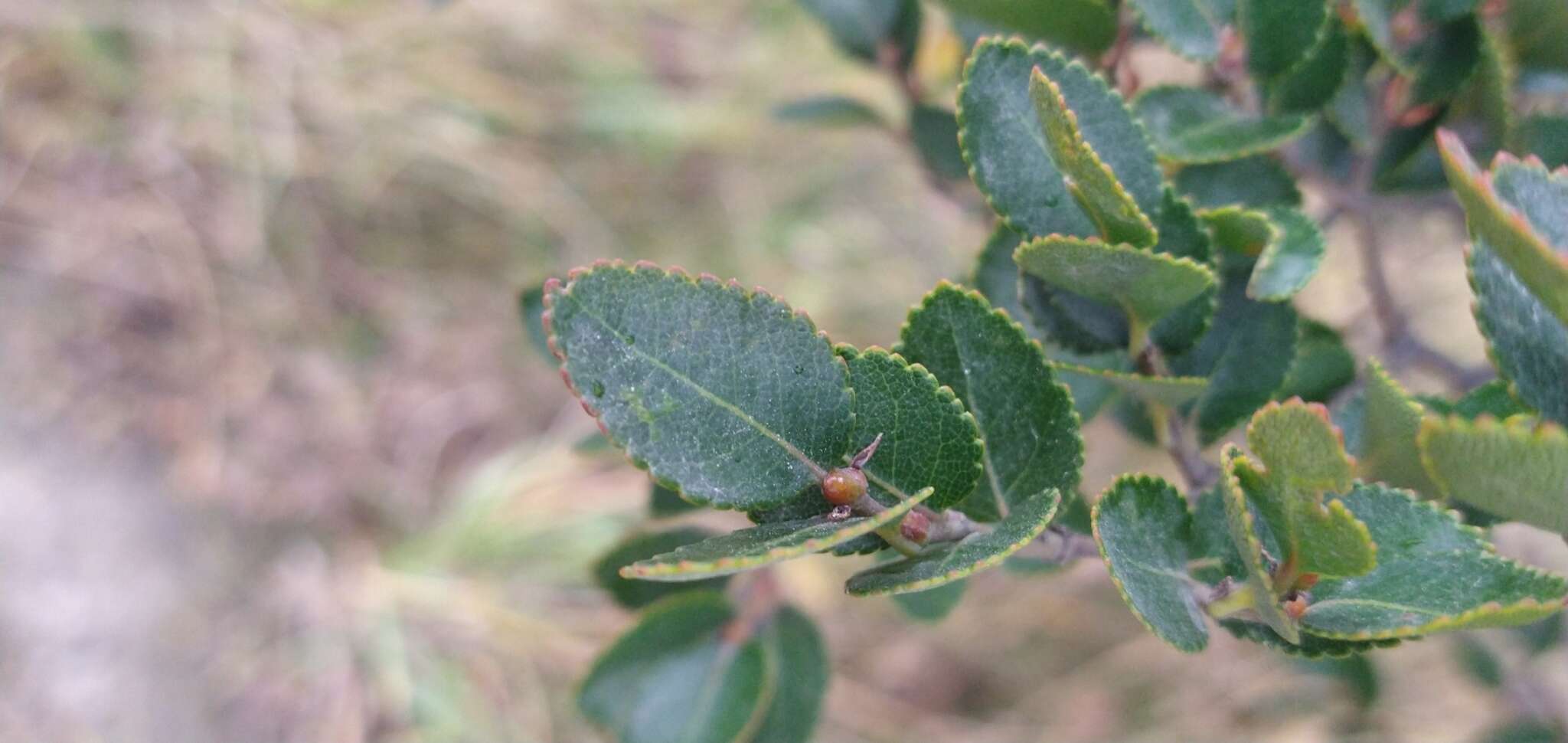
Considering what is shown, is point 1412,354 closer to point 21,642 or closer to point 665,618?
point 665,618

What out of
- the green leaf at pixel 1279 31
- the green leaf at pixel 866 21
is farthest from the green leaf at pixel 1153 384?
the green leaf at pixel 866 21

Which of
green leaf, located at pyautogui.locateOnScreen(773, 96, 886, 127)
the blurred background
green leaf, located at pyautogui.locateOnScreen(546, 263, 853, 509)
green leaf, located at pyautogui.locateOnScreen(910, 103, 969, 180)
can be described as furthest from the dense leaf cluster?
the blurred background

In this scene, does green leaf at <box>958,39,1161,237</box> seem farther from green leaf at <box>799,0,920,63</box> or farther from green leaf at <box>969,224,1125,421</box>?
green leaf at <box>799,0,920,63</box>

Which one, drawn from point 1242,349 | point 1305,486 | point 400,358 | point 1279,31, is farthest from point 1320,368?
point 400,358

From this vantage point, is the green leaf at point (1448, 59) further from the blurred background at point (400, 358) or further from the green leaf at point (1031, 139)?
the blurred background at point (400, 358)

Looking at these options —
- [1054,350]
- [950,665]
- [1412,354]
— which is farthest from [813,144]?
[1054,350]

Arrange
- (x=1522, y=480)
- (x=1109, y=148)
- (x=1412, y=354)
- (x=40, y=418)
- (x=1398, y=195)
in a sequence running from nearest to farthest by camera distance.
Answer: (x=1522, y=480), (x=1109, y=148), (x=1398, y=195), (x=1412, y=354), (x=40, y=418)
